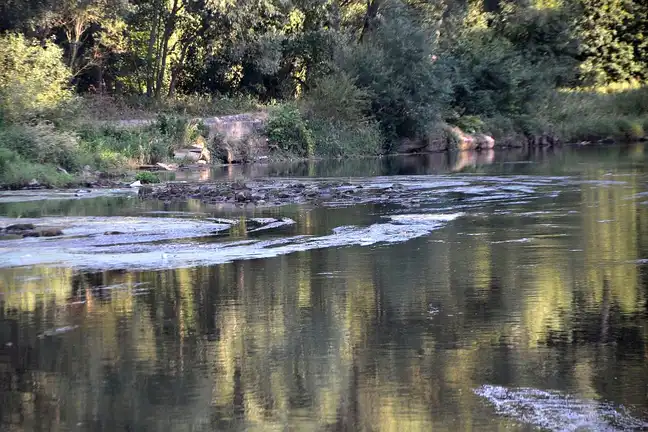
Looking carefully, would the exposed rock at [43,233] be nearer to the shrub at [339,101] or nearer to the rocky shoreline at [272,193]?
the rocky shoreline at [272,193]

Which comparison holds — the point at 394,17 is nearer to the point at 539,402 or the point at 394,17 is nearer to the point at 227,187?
the point at 227,187

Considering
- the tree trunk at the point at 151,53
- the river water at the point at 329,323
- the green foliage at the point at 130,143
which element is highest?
the tree trunk at the point at 151,53

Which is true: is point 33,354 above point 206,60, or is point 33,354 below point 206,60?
below

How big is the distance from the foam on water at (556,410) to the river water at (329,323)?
0.07 feet

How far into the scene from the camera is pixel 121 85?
171 feet

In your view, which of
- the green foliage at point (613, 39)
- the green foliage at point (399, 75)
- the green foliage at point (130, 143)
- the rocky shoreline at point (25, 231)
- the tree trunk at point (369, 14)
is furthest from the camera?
the green foliage at point (613, 39)

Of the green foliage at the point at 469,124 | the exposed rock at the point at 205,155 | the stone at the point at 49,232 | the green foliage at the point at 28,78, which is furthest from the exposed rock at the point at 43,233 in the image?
the green foliage at the point at 469,124

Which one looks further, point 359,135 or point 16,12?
point 359,135

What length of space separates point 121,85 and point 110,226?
115 ft

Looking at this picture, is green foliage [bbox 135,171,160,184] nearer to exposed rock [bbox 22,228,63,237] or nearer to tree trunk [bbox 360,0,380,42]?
exposed rock [bbox 22,228,63,237]

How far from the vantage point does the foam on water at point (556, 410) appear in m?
6.88

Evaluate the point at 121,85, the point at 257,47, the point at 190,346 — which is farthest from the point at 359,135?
the point at 190,346

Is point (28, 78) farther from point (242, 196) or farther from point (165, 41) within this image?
point (242, 196)

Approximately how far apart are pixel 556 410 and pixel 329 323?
344 cm
